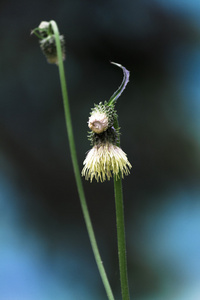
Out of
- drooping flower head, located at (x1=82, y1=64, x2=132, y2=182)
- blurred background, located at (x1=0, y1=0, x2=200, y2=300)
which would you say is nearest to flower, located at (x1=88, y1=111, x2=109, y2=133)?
drooping flower head, located at (x1=82, y1=64, x2=132, y2=182)

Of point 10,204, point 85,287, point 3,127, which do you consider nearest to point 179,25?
point 3,127

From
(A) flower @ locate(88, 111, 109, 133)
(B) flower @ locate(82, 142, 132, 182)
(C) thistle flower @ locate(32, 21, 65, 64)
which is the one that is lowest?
(B) flower @ locate(82, 142, 132, 182)

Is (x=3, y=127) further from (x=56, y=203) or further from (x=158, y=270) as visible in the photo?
(x=158, y=270)

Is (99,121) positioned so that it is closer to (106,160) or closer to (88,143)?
(106,160)

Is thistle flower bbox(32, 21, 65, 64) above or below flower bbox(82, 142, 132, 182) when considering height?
above

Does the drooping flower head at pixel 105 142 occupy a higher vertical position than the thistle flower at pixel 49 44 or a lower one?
lower

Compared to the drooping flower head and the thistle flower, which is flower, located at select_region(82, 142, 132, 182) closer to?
the drooping flower head

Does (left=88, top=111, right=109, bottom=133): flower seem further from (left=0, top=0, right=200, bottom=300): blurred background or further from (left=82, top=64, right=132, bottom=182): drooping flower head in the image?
(left=0, top=0, right=200, bottom=300): blurred background

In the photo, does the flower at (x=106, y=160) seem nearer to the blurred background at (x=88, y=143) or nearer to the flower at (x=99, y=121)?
the flower at (x=99, y=121)

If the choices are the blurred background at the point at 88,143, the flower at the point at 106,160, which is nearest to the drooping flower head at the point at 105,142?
the flower at the point at 106,160

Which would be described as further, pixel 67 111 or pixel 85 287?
pixel 85 287

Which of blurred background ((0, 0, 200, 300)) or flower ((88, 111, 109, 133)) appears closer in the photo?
flower ((88, 111, 109, 133))
